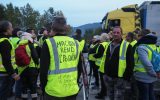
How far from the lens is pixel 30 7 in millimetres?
60531

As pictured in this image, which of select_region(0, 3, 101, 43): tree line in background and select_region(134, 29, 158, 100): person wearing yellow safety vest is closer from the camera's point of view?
select_region(134, 29, 158, 100): person wearing yellow safety vest

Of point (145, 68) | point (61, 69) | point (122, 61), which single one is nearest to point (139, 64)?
point (145, 68)

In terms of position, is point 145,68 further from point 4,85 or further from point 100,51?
point 100,51

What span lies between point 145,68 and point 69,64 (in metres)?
2.66

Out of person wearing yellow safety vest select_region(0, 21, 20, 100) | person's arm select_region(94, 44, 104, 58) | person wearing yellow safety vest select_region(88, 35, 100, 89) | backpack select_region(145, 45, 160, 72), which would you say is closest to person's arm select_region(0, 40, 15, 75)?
person wearing yellow safety vest select_region(0, 21, 20, 100)

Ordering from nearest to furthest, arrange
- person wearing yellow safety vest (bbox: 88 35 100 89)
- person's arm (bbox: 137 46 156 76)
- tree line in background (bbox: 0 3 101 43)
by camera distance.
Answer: person's arm (bbox: 137 46 156 76), person wearing yellow safety vest (bbox: 88 35 100 89), tree line in background (bbox: 0 3 101 43)

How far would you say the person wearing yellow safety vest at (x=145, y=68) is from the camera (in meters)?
7.87

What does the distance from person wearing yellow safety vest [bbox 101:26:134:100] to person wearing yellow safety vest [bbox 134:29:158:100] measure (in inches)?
12.6

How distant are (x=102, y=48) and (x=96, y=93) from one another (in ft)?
6.23

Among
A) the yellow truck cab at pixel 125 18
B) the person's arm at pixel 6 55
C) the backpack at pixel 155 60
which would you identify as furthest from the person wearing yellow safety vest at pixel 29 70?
the yellow truck cab at pixel 125 18

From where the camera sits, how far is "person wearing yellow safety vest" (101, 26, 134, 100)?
7695 mm

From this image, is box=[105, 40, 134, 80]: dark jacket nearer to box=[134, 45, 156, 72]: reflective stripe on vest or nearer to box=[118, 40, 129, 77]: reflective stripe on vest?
box=[118, 40, 129, 77]: reflective stripe on vest

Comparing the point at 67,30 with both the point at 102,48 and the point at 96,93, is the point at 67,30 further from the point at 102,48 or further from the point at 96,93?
the point at 96,93

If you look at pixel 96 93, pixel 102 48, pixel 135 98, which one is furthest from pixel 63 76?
pixel 96 93
